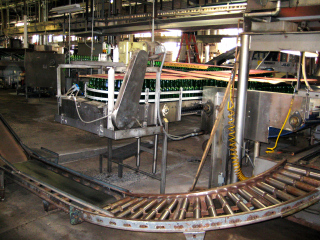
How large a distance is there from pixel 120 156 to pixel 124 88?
1.92 meters

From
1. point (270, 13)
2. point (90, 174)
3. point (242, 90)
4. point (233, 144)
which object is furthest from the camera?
point (90, 174)

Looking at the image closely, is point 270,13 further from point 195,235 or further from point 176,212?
point 195,235

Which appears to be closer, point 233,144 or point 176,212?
point 176,212

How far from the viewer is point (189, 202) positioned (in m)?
2.72

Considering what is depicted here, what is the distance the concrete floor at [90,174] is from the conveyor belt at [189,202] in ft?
1.40

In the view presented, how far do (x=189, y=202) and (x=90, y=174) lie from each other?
2.40 meters

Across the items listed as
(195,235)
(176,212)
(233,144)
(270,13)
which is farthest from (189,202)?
(270,13)

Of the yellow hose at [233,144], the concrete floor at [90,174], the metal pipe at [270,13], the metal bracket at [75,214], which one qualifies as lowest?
the concrete floor at [90,174]

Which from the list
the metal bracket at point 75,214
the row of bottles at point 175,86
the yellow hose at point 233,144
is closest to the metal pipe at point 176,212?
the metal bracket at point 75,214

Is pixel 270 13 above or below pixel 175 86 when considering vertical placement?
above

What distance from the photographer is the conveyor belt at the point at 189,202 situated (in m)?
2.21

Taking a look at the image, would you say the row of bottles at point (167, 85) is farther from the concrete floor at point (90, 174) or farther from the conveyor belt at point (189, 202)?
the concrete floor at point (90, 174)

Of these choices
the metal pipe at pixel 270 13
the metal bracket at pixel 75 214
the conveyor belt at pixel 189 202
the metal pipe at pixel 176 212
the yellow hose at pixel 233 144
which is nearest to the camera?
the conveyor belt at pixel 189 202

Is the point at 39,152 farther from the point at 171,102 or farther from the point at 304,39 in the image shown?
the point at 304,39
